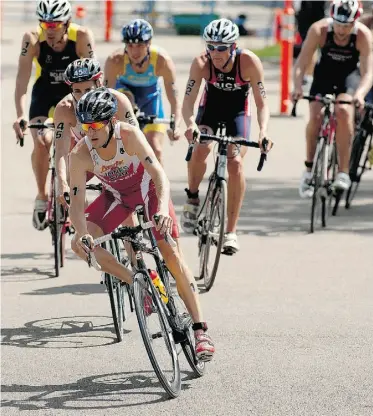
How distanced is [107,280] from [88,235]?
1438 mm

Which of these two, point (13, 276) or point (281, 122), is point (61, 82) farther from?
point (281, 122)

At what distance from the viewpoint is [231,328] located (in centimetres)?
909

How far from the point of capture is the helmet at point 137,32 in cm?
1127

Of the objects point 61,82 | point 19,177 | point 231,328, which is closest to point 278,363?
point 231,328

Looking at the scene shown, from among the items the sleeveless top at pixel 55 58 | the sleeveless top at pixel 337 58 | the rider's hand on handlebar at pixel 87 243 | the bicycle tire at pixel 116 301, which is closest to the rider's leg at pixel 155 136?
the sleeveless top at pixel 55 58

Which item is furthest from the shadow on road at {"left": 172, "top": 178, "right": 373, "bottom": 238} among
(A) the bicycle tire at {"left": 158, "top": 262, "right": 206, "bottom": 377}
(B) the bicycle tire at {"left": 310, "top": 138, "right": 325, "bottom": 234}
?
(A) the bicycle tire at {"left": 158, "top": 262, "right": 206, "bottom": 377}

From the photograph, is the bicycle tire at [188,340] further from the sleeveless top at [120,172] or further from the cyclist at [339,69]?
the cyclist at [339,69]

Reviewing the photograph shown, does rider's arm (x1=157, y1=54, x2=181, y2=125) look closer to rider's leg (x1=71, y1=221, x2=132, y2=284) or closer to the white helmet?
the white helmet

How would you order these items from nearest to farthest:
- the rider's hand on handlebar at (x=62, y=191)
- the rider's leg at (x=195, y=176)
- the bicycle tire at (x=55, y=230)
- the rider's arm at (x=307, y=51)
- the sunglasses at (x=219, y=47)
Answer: the rider's hand on handlebar at (x=62, y=191) < the sunglasses at (x=219, y=47) < the rider's leg at (x=195, y=176) < the bicycle tire at (x=55, y=230) < the rider's arm at (x=307, y=51)

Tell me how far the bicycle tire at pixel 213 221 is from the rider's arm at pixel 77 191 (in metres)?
2.52

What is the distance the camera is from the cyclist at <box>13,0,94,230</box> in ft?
37.7

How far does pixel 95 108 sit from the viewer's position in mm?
7484

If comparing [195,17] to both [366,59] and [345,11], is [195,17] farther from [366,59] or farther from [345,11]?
[345,11]

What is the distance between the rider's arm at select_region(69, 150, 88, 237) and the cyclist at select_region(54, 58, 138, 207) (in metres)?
1.00
